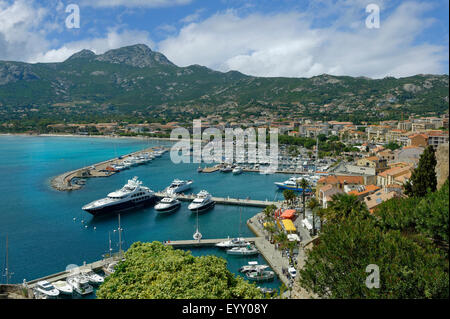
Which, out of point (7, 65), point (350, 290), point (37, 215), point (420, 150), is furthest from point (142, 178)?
point (7, 65)

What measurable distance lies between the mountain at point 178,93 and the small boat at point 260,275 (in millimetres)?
59970

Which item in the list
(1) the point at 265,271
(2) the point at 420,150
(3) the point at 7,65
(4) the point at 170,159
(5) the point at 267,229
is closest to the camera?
(1) the point at 265,271

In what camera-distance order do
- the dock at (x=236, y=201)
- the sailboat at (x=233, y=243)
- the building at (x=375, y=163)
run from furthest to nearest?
the building at (x=375, y=163) < the dock at (x=236, y=201) < the sailboat at (x=233, y=243)

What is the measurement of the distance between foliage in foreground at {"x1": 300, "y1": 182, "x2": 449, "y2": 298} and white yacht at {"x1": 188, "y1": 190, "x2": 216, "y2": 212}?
12.4 metres

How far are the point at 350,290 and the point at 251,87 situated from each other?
109516 mm

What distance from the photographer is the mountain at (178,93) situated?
79375 mm

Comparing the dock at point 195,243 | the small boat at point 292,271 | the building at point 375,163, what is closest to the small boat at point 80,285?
the dock at point 195,243

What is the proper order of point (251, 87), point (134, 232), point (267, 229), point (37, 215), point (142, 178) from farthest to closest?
point (251, 87), point (142, 178), point (37, 215), point (134, 232), point (267, 229)

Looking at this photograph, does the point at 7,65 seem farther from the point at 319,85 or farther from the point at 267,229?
the point at 267,229

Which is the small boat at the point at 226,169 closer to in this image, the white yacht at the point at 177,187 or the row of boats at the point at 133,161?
the white yacht at the point at 177,187

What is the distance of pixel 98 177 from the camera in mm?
29797

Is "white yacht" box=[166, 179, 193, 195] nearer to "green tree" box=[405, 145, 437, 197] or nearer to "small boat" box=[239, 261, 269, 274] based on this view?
"small boat" box=[239, 261, 269, 274]

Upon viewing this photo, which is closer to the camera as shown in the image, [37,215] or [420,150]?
[37,215]

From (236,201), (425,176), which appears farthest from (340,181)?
(425,176)
